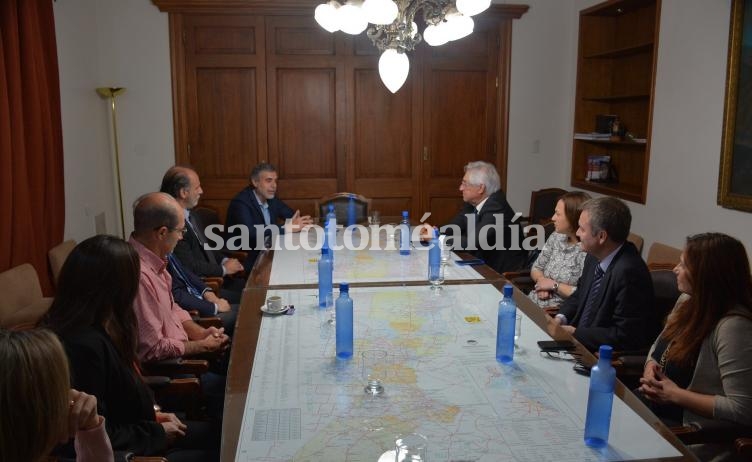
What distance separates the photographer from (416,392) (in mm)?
1684

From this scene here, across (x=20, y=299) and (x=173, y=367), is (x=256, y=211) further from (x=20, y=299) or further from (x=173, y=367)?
(x=173, y=367)

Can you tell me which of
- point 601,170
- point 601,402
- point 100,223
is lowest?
point 100,223

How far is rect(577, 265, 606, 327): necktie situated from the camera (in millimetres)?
2525

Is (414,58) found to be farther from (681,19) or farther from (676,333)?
(676,333)

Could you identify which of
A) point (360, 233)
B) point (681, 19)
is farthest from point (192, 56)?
point (681, 19)

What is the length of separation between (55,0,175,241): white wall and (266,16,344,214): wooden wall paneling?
906 millimetres

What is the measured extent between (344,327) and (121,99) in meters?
4.14

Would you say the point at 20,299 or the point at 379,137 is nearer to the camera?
the point at 20,299

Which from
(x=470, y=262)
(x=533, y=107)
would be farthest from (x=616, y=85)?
(x=470, y=262)

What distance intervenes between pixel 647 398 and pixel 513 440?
2.80ft

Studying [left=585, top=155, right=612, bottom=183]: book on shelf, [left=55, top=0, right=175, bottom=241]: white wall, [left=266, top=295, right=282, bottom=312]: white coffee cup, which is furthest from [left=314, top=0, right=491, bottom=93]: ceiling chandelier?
[left=585, top=155, right=612, bottom=183]: book on shelf

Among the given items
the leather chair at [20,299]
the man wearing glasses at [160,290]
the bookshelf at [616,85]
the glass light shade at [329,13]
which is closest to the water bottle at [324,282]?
the man wearing glasses at [160,290]

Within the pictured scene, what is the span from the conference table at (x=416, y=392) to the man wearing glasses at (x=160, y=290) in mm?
236

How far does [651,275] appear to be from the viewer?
2.57 m
